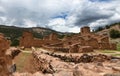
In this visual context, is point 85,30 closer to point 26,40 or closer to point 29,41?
point 29,41

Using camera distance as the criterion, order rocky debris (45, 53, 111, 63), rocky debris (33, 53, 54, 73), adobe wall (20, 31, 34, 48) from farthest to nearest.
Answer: adobe wall (20, 31, 34, 48), rocky debris (45, 53, 111, 63), rocky debris (33, 53, 54, 73)

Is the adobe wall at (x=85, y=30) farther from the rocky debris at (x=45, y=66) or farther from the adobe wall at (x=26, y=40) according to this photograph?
the rocky debris at (x=45, y=66)

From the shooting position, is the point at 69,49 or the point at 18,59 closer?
the point at 18,59

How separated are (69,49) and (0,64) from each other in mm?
25946

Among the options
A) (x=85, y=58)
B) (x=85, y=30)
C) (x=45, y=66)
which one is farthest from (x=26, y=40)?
(x=45, y=66)

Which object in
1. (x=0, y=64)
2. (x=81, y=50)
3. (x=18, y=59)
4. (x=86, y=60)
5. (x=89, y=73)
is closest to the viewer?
(x=0, y=64)

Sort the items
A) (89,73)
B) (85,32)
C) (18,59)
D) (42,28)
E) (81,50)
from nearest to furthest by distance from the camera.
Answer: (89,73) → (18,59) → (81,50) → (85,32) → (42,28)

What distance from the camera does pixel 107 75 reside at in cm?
638

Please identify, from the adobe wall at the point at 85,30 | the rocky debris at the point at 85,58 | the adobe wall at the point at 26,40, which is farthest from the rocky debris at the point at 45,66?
the adobe wall at the point at 85,30

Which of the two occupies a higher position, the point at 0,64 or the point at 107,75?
the point at 0,64

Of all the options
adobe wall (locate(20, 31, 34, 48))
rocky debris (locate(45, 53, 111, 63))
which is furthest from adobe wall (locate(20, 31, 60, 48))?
rocky debris (locate(45, 53, 111, 63))

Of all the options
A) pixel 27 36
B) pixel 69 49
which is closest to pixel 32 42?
pixel 27 36

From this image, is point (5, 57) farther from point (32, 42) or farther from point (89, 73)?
point (32, 42)

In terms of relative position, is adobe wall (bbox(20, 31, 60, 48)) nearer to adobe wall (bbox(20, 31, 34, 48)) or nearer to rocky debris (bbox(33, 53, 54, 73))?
adobe wall (bbox(20, 31, 34, 48))
